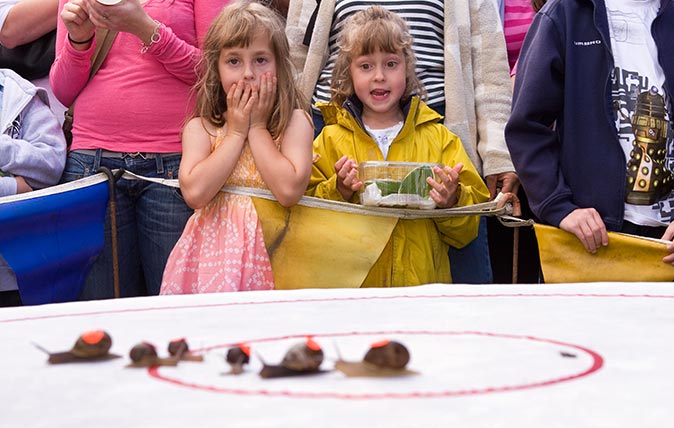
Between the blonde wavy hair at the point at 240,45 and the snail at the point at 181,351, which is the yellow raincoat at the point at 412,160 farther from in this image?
the snail at the point at 181,351

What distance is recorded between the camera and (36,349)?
51.9 inches

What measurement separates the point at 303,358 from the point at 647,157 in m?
1.94

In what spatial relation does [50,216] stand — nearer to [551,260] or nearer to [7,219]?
[7,219]

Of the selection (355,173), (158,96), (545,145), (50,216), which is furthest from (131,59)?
(545,145)

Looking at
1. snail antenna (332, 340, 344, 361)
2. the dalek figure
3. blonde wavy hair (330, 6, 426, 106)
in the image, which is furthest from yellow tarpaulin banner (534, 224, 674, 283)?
snail antenna (332, 340, 344, 361)

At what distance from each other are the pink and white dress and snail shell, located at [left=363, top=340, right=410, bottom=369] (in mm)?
1555

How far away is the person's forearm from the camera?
11.1 feet

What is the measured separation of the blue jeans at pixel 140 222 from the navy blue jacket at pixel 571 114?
3.36 feet

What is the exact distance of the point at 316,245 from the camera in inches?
108

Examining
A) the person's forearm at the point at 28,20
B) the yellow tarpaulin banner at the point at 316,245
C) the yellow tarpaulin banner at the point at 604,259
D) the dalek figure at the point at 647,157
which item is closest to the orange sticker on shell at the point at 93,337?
the yellow tarpaulin banner at the point at 316,245

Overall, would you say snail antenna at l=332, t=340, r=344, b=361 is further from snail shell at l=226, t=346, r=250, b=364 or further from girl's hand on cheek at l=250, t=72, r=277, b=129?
girl's hand on cheek at l=250, t=72, r=277, b=129

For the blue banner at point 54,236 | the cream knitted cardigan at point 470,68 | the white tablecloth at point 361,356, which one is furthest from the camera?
the cream knitted cardigan at point 470,68

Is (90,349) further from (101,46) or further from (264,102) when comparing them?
(101,46)

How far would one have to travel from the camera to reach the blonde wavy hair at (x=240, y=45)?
288cm
